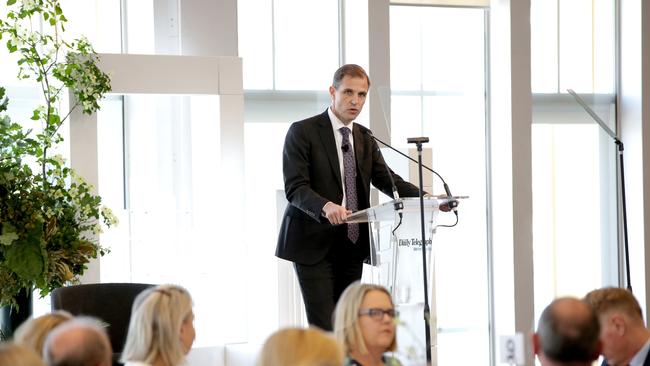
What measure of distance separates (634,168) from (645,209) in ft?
1.13

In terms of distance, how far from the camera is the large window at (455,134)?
7.54m

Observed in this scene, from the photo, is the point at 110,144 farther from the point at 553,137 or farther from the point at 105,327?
the point at 553,137


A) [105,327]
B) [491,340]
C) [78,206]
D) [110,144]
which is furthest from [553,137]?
[105,327]

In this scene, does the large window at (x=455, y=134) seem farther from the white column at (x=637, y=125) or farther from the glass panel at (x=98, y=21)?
the glass panel at (x=98, y=21)

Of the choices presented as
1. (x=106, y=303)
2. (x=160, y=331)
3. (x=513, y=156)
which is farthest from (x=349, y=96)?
(x=513, y=156)

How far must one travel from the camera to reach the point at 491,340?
7.74m

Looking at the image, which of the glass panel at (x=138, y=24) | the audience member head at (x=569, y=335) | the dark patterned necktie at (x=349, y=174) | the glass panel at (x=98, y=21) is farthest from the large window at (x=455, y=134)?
the audience member head at (x=569, y=335)

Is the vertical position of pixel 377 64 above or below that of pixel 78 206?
above

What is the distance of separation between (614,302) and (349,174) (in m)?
1.87

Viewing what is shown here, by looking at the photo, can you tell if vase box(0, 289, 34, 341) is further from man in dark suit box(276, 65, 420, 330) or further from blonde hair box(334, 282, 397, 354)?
blonde hair box(334, 282, 397, 354)

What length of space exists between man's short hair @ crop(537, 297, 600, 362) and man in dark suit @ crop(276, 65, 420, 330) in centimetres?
226

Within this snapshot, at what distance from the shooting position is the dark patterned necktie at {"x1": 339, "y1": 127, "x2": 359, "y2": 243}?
490 cm

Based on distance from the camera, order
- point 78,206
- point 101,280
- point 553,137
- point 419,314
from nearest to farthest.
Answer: point 419,314 < point 78,206 < point 101,280 < point 553,137

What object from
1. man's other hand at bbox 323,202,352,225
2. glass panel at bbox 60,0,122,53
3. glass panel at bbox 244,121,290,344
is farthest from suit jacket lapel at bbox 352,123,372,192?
glass panel at bbox 60,0,122,53
